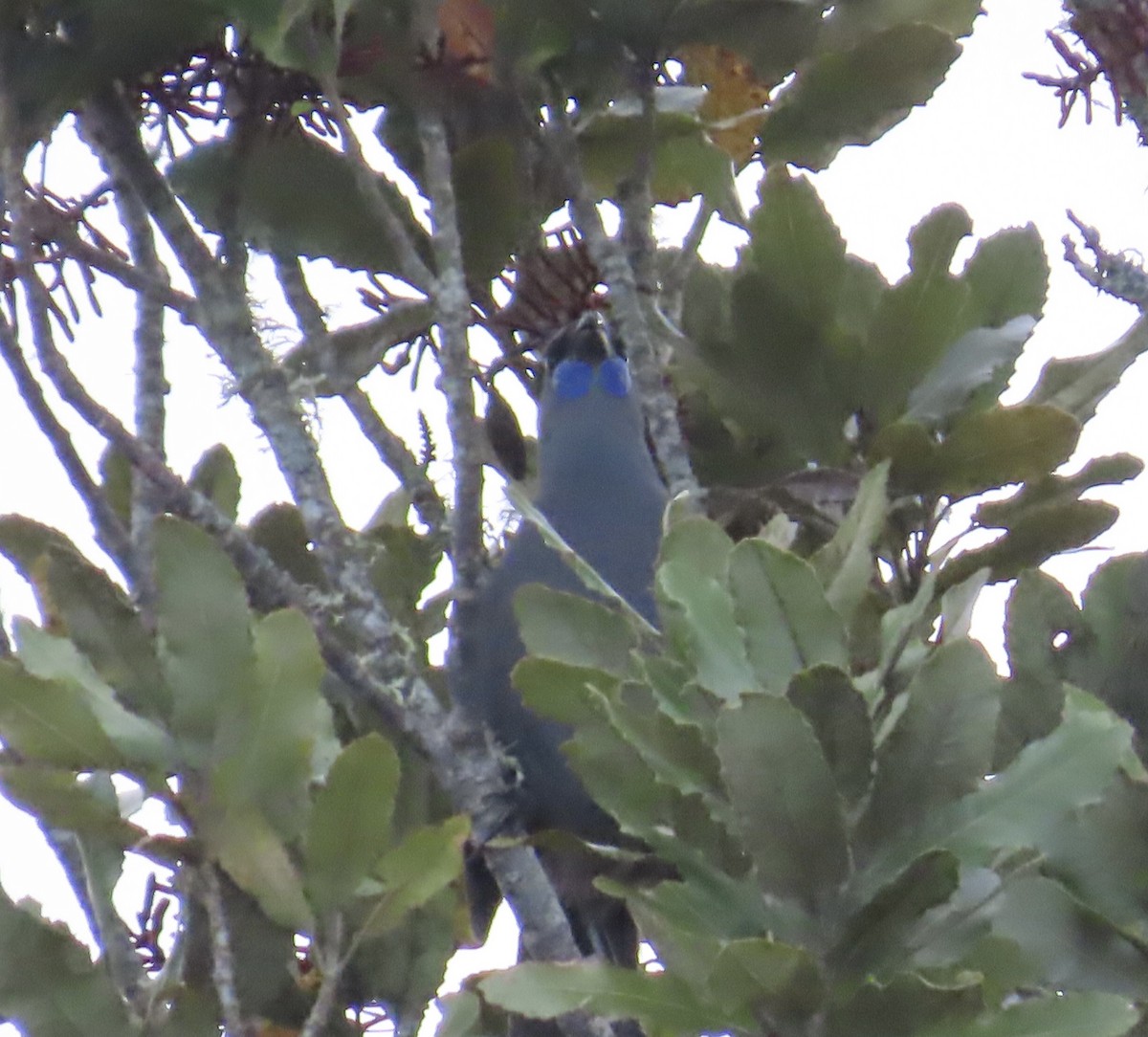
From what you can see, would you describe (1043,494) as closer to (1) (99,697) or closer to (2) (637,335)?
(2) (637,335)

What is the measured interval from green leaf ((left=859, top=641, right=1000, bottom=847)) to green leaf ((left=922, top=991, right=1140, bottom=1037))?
0.50ft

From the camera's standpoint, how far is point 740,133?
222 centimetres

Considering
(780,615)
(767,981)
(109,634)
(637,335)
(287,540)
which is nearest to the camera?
(767,981)

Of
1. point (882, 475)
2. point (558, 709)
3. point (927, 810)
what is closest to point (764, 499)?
point (882, 475)

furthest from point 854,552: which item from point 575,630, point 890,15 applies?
point 890,15

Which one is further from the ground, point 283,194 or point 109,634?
point 283,194

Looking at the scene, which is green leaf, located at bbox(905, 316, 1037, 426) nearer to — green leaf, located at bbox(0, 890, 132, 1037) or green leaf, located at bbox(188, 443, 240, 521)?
green leaf, located at bbox(188, 443, 240, 521)

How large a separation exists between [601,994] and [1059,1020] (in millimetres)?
309

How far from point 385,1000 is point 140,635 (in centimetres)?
37

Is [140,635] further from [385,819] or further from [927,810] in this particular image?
[927,810]

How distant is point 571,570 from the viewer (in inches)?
94.9

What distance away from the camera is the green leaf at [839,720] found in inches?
49.6

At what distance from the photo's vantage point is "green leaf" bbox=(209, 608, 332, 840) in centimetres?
142

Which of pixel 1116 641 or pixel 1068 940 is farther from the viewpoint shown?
pixel 1116 641
